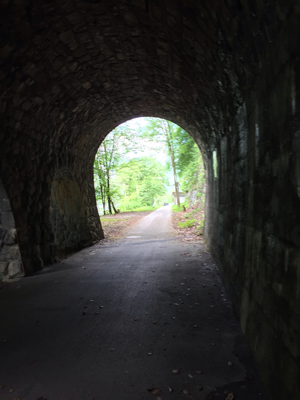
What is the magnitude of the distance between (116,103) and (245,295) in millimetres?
6854

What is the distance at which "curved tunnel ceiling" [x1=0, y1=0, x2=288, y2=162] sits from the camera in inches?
120

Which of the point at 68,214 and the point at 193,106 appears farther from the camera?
the point at 68,214

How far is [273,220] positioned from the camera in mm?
2398

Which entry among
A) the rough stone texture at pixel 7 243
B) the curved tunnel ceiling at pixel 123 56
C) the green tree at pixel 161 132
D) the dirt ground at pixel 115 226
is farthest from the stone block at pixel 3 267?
the green tree at pixel 161 132

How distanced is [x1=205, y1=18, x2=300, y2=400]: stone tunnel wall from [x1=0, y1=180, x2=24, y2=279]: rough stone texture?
4458 millimetres

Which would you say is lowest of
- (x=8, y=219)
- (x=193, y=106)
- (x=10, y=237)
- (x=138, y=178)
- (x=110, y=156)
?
(x=10, y=237)

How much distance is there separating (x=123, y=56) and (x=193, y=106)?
2056 mm

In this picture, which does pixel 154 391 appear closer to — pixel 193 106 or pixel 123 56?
pixel 123 56

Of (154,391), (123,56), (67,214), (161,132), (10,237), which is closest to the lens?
(154,391)

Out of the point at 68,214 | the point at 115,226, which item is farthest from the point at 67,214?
the point at 115,226

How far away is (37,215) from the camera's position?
6.55 m

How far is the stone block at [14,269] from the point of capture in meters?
5.72

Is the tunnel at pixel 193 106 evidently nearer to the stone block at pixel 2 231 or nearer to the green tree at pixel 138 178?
the stone block at pixel 2 231

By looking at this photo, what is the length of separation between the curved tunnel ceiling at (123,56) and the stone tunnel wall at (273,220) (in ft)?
1.12
